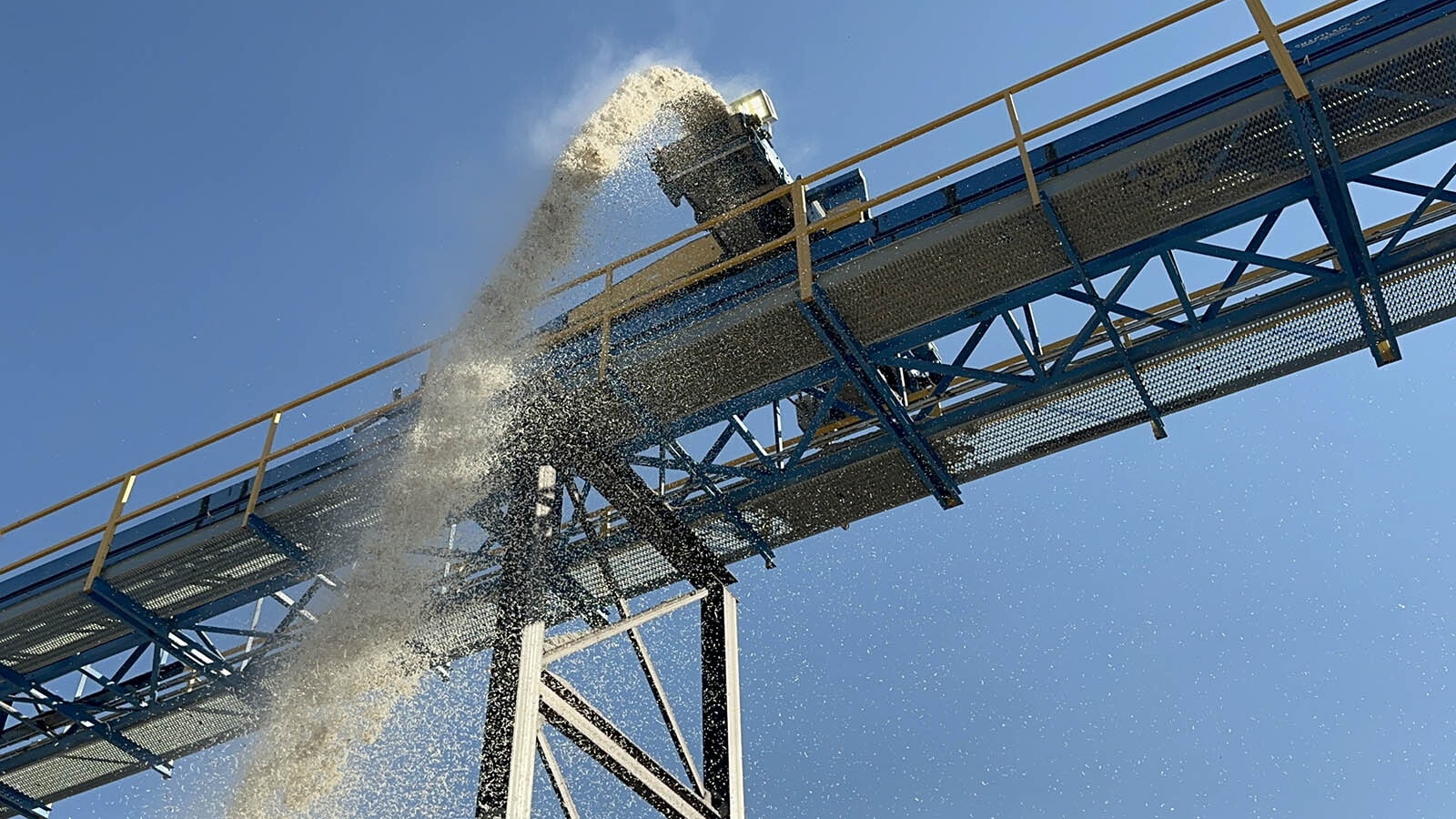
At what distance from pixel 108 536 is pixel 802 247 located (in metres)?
7.38

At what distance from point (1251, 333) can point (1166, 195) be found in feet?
4.44

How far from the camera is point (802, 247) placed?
9.53 metres

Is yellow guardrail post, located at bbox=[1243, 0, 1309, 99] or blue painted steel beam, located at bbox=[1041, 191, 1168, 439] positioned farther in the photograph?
blue painted steel beam, located at bbox=[1041, 191, 1168, 439]

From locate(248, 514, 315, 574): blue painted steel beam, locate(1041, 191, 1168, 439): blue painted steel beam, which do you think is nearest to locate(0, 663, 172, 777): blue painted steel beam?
locate(248, 514, 315, 574): blue painted steel beam

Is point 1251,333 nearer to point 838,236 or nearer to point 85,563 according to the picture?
point 838,236

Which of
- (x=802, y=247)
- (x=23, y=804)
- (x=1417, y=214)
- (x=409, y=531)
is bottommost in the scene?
(x=1417, y=214)

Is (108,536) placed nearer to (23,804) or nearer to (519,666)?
(23,804)

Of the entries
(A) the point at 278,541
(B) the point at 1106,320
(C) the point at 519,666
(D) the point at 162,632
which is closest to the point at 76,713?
(D) the point at 162,632

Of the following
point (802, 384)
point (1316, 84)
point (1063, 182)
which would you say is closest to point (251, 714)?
point (802, 384)

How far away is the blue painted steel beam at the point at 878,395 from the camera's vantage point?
31.0ft

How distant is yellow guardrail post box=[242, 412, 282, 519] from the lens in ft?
37.8

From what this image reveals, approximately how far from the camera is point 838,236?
989 centimetres

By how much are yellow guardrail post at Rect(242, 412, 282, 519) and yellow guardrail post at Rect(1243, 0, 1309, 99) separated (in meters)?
9.07

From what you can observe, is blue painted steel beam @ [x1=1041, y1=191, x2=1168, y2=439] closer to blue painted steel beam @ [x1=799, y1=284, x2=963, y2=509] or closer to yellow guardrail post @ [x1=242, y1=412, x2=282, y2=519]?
blue painted steel beam @ [x1=799, y1=284, x2=963, y2=509]
